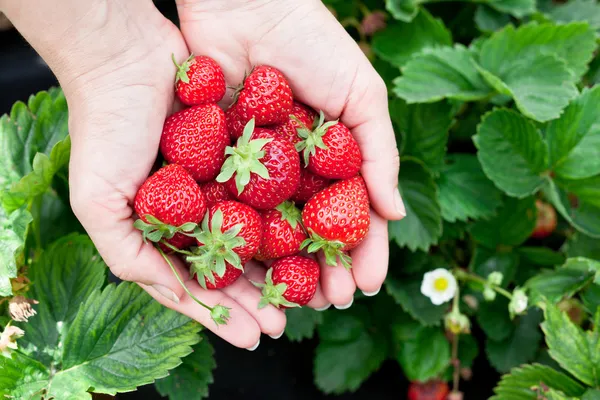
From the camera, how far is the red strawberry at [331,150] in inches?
38.6

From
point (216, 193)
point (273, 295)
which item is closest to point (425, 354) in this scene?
point (273, 295)

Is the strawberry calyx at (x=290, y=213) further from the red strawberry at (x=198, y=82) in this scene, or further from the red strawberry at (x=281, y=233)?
the red strawberry at (x=198, y=82)

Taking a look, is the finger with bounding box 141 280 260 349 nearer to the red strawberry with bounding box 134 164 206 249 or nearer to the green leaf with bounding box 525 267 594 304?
the red strawberry with bounding box 134 164 206 249

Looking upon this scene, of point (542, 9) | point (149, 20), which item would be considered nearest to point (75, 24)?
point (149, 20)

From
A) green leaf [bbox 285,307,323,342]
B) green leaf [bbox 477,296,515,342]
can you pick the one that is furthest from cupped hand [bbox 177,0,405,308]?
green leaf [bbox 477,296,515,342]

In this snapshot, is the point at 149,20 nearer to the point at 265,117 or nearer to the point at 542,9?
the point at 265,117

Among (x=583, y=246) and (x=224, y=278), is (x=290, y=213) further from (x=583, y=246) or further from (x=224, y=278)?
(x=583, y=246)

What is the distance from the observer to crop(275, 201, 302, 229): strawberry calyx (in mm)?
1001

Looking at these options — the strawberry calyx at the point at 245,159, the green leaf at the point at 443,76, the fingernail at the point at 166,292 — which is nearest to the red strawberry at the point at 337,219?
the strawberry calyx at the point at 245,159

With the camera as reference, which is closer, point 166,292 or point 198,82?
point 166,292

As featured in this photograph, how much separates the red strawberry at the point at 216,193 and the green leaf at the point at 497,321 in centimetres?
71

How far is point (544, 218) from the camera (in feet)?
4.65

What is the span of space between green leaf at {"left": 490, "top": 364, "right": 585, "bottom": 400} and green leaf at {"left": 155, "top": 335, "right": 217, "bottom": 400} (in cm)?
55

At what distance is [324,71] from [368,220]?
298mm
